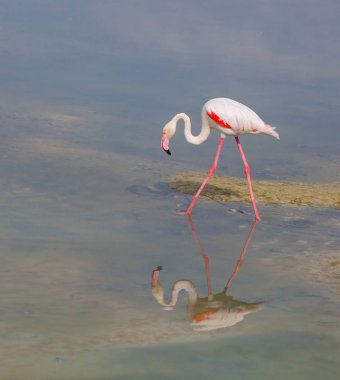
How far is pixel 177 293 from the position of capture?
25.0 feet

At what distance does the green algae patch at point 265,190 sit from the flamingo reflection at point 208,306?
2782 millimetres

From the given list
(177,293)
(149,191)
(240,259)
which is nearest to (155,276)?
(177,293)

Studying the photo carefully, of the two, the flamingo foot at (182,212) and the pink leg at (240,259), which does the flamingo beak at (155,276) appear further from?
the flamingo foot at (182,212)

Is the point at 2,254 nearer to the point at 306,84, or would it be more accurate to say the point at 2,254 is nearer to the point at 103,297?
the point at 103,297

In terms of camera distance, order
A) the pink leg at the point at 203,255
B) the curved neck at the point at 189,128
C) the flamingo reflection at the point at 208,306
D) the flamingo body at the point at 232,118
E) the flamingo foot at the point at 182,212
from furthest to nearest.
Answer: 1. the curved neck at the point at 189,128
2. the flamingo body at the point at 232,118
3. the flamingo foot at the point at 182,212
4. the pink leg at the point at 203,255
5. the flamingo reflection at the point at 208,306

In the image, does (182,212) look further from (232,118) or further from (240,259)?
(240,259)

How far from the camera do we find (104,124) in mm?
13266

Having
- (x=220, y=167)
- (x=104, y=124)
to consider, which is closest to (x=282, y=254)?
(x=220, y=167)

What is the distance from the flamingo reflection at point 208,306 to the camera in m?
7.08

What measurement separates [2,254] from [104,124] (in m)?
5.27

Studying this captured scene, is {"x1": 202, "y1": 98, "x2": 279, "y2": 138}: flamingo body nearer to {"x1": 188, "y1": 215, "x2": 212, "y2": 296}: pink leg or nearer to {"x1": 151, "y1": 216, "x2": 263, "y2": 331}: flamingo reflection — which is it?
{"x1": 188, "y1": 215, "x2": 212, "y2": 296}: pink leg

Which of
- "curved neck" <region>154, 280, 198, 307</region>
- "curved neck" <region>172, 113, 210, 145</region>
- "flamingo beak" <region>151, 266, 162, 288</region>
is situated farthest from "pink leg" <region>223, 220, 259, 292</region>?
"curved neck" <region>172, 113, 210, 145</region>

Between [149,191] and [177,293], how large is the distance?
3.29 meters

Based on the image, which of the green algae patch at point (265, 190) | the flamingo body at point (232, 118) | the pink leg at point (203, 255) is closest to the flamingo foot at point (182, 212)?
the pink leg at point (203, 255)
